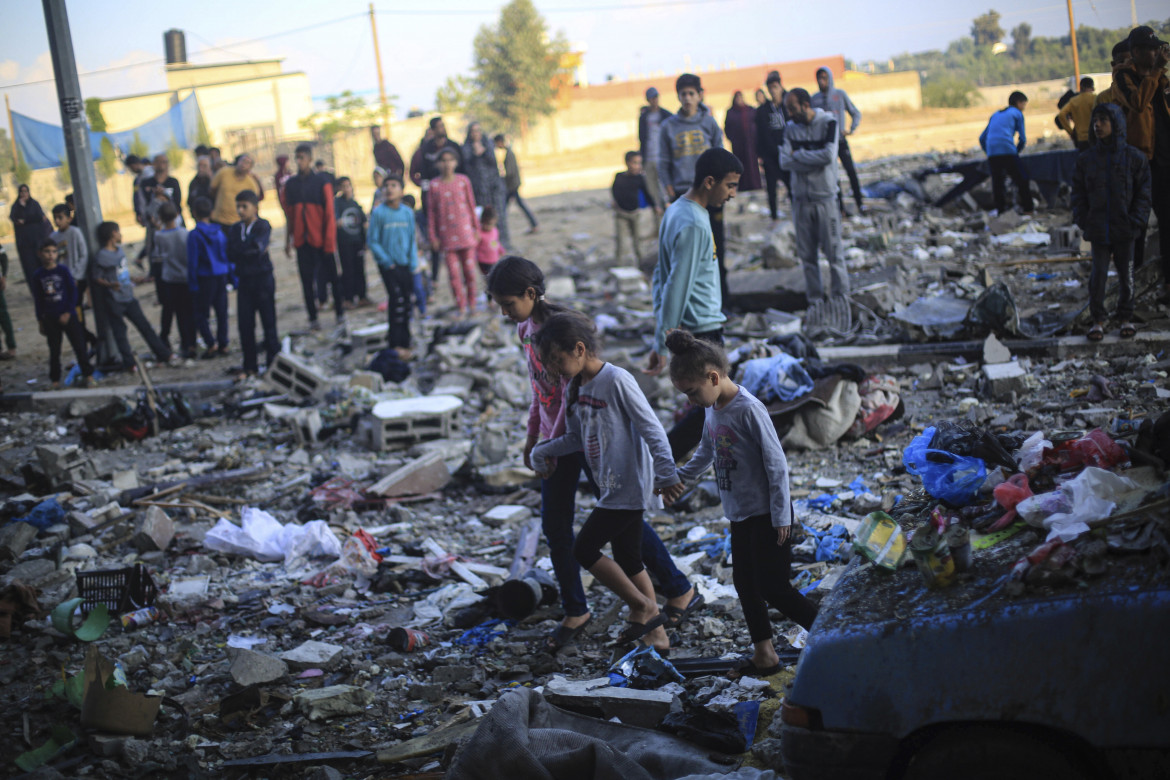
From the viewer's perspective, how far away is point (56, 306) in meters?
10.5

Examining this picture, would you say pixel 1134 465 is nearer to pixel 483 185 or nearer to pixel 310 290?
pixel 310 290

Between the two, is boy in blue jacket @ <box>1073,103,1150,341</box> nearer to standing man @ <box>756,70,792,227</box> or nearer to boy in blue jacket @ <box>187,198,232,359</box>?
standing man @ <box>756,70,792,227</box>

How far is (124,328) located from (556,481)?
362 inches

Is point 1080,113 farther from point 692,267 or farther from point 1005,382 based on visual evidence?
point 692,267

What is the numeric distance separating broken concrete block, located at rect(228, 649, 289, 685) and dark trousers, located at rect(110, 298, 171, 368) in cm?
796

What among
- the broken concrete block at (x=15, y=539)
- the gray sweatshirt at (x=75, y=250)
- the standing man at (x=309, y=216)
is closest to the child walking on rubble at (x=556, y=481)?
the broken concrete block at (x=15, y=539)

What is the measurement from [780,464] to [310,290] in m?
10.1

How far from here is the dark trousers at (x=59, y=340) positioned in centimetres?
1067

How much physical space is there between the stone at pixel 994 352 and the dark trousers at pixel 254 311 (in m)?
7.35

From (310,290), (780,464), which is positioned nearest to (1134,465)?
(780,464)

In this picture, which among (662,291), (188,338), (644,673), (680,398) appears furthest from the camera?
(188,338)

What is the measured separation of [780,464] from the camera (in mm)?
3525

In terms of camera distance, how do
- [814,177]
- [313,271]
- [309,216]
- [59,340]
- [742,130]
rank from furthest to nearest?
[742,130]
[313,271]
[309,216]
[59,340]
[814,177]

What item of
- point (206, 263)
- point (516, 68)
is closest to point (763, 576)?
point (206, 263)
